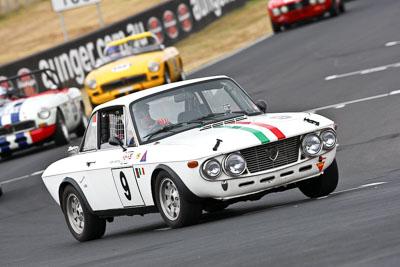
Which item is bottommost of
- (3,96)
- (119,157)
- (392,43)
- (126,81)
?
(392,43)

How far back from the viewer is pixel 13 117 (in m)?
19.7

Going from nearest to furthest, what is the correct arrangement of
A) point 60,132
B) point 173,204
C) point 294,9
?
point 173,204
point 60,132
point 294,9

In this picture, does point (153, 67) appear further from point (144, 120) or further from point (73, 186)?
point (144, 120)

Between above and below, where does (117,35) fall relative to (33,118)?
below

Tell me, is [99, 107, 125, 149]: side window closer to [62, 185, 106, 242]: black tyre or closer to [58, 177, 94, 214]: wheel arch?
[58, 177, 94, 214]: wheel arch

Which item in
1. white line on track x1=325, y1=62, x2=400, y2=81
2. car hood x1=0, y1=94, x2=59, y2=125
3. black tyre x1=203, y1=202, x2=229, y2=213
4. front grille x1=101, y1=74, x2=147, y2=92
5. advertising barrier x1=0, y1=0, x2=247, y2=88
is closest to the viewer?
black tyre x1=203, y1=202, x2=229, y2=213

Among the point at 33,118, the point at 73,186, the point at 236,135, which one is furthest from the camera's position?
the point at 33,118

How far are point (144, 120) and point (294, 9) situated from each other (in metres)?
22.1

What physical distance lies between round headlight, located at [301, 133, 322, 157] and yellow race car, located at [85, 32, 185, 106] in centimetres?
1284

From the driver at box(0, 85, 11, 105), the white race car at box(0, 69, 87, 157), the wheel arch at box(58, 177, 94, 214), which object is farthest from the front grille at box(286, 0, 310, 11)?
the wheel arch at box(58, 177, 94, 214)

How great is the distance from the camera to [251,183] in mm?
8695

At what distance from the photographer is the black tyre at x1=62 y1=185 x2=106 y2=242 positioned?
1021 cm

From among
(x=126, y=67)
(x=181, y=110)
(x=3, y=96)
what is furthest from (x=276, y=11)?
(x=181, y=110)

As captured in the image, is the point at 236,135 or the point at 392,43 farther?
the point at 392,43
